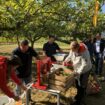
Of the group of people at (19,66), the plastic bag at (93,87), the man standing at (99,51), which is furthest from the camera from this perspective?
the man standing at (99,51)

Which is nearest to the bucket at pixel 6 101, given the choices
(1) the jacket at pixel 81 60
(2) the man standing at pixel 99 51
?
(1) the jacket at pixel 81 60

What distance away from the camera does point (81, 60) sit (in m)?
7.79

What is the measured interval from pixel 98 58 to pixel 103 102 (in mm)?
4183

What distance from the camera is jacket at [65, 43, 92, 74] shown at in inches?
304

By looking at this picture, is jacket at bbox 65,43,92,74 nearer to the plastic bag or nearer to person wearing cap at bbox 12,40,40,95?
person wearing cap at bbox 12,40,40,95

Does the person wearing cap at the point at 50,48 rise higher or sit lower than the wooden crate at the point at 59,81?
higher

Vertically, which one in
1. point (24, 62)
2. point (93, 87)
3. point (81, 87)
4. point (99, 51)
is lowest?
point (93, 87)

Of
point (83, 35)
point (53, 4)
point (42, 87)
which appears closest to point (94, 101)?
point (42, 87)

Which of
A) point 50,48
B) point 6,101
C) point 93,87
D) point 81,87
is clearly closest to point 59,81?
point 81,87

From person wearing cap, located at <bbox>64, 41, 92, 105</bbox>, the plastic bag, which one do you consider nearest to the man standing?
the plastic bag

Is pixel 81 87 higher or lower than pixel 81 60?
lower

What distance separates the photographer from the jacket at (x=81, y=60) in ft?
25.3

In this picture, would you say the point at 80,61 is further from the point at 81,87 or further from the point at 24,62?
the point at 24,62

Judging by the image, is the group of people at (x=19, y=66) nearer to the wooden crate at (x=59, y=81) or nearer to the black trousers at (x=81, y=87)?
the wooden crate at (x=59, y=81)
